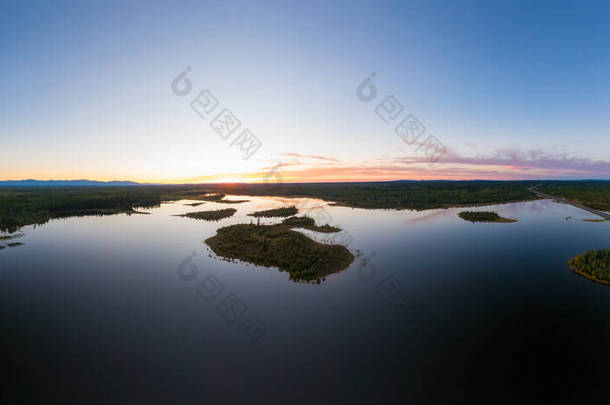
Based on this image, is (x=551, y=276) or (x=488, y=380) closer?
(x=488, y=380)

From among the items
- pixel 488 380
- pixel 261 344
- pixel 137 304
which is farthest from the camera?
pixel 137 304

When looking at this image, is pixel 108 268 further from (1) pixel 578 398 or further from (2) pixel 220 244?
(1) pixel 578 398

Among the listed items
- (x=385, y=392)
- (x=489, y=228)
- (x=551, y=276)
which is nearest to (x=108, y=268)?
(x=385, y=392)

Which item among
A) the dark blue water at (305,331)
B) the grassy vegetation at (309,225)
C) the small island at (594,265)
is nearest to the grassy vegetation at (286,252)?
the dark blue water at (305,331)

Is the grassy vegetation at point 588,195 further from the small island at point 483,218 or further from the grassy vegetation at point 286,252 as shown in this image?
the grassy vegetation at point 286,252

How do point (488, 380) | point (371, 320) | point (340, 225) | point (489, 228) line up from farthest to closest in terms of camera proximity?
point (340, 225) → point (489, 228) → point (371, 320) → point (488, 380)

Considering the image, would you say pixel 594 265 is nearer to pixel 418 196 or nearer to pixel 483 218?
pixel 483 218

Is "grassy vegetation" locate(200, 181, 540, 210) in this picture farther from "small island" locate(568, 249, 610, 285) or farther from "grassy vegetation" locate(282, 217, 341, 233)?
"small island" locate(568, 249, 610, 285)

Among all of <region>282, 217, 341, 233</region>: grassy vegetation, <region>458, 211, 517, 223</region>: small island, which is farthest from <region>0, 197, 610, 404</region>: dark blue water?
<region>458, 211, 517, 223</region>: small island
